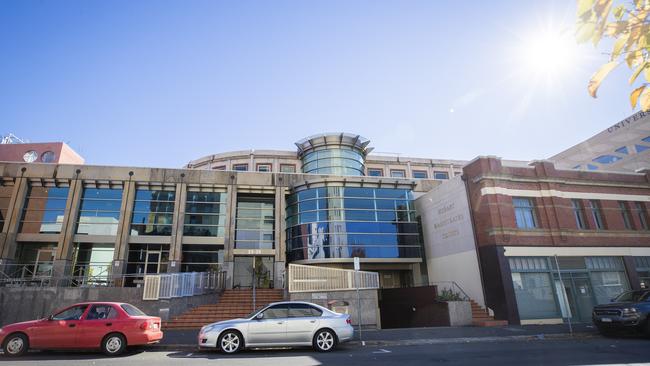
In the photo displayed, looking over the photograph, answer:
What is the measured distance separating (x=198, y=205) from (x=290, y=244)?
781 centimetres

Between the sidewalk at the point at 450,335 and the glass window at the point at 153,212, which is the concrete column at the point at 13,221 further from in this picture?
the sidewalk at the point at 450,335

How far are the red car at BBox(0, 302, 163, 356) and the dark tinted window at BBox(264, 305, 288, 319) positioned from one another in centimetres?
346

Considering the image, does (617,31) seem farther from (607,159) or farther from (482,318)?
(607,159)

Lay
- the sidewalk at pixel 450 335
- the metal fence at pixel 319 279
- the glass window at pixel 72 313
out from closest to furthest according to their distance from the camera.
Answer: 1. the glass window at pixel 72 313
2. the sidewalk at pixel 450 335
3. the metal fence at pixel 319 279

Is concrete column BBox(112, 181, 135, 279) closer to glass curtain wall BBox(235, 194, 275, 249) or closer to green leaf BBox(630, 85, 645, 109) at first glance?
glass curtain wall BBox(235, 194, 275, 249)

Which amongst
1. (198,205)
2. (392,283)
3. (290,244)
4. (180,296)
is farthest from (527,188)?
(198,205)

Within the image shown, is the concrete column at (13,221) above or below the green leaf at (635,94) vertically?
above

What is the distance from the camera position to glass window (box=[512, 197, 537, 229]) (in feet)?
65.8

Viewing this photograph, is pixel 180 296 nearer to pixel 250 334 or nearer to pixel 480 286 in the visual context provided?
pixel 250 334

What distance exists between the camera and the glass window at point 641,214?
22.4m

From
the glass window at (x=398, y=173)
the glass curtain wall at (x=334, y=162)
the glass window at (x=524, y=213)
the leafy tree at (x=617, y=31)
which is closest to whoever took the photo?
the leafy tree at (x=617, y=31)

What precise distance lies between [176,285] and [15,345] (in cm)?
825

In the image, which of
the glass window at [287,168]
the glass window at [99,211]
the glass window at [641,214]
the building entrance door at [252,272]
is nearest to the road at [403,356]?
the glass window at [641,214]

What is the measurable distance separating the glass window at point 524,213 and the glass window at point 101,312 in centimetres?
1931
